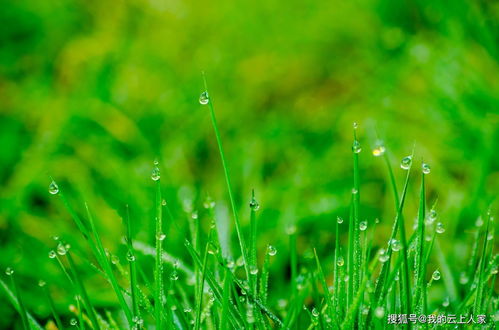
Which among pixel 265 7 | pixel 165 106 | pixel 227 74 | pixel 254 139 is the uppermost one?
pixel 265 7

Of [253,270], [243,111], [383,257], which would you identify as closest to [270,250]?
[253,270]

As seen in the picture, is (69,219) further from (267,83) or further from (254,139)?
(267,83)

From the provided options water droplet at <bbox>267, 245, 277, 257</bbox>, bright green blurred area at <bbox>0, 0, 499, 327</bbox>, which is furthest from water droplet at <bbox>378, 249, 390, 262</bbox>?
bright green blurred area at <bbox>0, 0, 499, 327</bbox>

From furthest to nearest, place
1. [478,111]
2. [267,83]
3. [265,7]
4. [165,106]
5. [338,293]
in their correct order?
[265,7] < [267,83] < [165,106] < [478,111] < [338,293]

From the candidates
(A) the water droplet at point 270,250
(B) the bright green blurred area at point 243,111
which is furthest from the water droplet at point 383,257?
(B) the bright green blurred area at point 243,111

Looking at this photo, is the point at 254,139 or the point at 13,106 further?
the point at 13,106

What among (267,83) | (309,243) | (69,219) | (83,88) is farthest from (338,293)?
(83,88)

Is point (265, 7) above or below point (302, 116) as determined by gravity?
above

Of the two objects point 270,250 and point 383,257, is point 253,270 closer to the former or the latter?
point 270,250

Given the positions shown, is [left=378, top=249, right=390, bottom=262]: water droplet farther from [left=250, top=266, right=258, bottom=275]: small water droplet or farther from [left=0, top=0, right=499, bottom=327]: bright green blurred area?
[left=0, top=0, right=499, bottom=327]: bright green blurred area
